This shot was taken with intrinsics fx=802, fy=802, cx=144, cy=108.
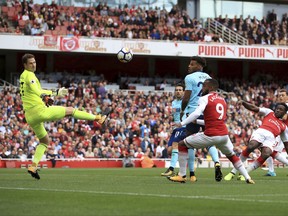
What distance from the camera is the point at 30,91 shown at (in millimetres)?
15898

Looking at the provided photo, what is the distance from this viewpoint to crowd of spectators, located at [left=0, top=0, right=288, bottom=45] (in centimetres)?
4188

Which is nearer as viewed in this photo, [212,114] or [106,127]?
[212,114]

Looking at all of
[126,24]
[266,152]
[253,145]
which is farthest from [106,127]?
[266,152]

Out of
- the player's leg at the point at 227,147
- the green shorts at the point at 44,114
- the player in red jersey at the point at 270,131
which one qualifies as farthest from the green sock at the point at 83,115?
the player in red jersey at the point at 270,131

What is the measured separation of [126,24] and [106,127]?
9210 mm

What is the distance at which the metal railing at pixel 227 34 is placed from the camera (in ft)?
157

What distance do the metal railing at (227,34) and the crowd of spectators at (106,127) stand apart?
4326mm

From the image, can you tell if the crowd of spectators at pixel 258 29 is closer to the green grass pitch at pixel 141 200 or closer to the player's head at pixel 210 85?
the player's head at pixel 210 85

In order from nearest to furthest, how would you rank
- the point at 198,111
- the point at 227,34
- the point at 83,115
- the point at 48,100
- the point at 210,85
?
the point at 198,111, the point at 210,85, the point at 48,100, the point at 83,115, the point at 227,34

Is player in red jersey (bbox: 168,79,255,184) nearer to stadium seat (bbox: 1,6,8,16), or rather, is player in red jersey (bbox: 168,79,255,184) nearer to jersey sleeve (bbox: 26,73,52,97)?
jersey sleeve (bbox: 26,73,52,97)

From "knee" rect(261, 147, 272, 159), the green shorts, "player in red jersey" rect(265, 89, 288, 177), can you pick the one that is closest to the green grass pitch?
the green shorts

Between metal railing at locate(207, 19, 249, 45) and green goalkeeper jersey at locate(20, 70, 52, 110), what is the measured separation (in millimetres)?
32704

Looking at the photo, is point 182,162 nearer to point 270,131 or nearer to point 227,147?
point 227,147

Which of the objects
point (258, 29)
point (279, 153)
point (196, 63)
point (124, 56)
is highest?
point (258, 29)
